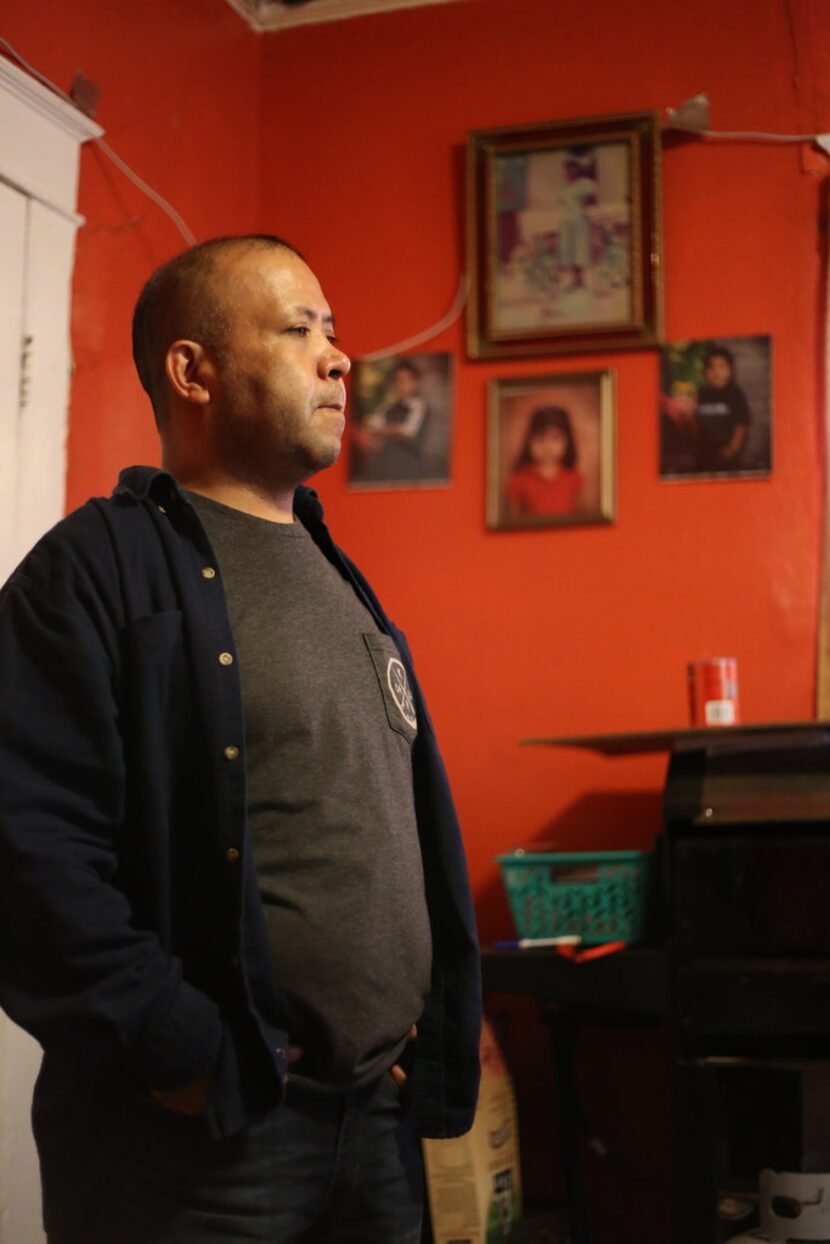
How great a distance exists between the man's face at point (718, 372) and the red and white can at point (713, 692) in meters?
0.73

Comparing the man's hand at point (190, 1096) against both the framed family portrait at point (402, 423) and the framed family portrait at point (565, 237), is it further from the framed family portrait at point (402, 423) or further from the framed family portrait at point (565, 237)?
the framed family portrait at point (565, 237)

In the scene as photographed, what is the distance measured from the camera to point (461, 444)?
3535mm

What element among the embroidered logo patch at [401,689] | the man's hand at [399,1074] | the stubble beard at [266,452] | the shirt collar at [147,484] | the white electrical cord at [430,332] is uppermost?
the white electrical cord at [430,332]

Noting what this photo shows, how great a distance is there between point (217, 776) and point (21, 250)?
1743 mm

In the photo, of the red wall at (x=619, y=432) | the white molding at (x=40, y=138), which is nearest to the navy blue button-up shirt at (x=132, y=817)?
the white molding at (x=40, y=138)

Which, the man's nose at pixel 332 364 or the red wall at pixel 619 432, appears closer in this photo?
the man's nose at pixel 332 364

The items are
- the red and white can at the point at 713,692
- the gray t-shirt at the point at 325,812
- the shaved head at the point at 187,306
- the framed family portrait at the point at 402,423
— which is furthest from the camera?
the framed family portrait at the point at 402,423

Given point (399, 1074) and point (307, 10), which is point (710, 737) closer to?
point (399, 1074)

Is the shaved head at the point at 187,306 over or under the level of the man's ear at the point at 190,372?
over

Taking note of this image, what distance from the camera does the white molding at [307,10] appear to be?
3711mm

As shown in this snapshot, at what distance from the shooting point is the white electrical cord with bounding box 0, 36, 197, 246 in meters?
2.72

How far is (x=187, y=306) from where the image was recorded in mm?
1606

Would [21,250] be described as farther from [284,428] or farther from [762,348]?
Answer: [762,348]

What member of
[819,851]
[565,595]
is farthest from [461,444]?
[819,851]
